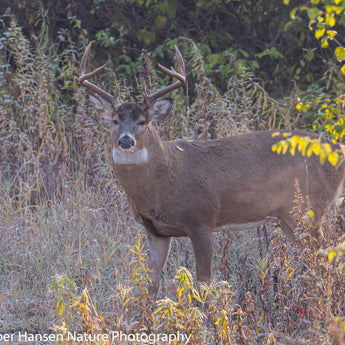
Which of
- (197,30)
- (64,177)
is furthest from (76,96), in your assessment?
(197,30)

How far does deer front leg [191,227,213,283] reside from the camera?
5.08m

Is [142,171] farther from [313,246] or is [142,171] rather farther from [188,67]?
[188,67]

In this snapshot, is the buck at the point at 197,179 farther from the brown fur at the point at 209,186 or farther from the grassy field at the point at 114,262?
the grassy field at the point at 114,262

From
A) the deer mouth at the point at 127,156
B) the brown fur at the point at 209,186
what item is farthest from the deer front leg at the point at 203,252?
the deer mouth at the point at 127,156

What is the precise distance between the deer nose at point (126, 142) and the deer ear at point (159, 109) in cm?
42

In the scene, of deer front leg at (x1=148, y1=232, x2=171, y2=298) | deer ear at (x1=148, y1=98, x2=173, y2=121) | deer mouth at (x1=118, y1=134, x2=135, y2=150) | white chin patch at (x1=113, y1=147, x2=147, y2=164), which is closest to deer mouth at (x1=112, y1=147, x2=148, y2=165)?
white chin patch at (x1=113, y1=147, x2=147, y2=164)

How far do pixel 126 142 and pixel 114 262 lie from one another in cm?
118

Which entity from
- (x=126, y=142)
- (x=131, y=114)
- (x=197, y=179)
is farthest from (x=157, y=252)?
(x=131, y=114)

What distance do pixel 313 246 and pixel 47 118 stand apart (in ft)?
12.0

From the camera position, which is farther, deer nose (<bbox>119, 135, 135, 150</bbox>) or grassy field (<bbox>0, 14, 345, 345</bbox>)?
deer nose (<bbox>119, 135, 135, 150</bbox>)

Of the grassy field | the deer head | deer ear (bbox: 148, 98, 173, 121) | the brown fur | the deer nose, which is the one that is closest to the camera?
the grassy field

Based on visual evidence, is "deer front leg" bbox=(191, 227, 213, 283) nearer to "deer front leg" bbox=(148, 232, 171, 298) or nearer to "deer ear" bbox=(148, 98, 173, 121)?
"deer front leg" bbox=(148, 232, 171, 298)

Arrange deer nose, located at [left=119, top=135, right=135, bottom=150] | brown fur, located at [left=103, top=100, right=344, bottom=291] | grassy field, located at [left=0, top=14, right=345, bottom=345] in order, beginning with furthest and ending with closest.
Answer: brown fur, located at [left=103, top=100, right=344, bottom=291] < deer nose, located at [left=119, top=135, right=135, bottom=150] < grassy field, located at [left=0, top=14, right=345, bottom=345]

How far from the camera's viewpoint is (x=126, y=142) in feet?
16.0
